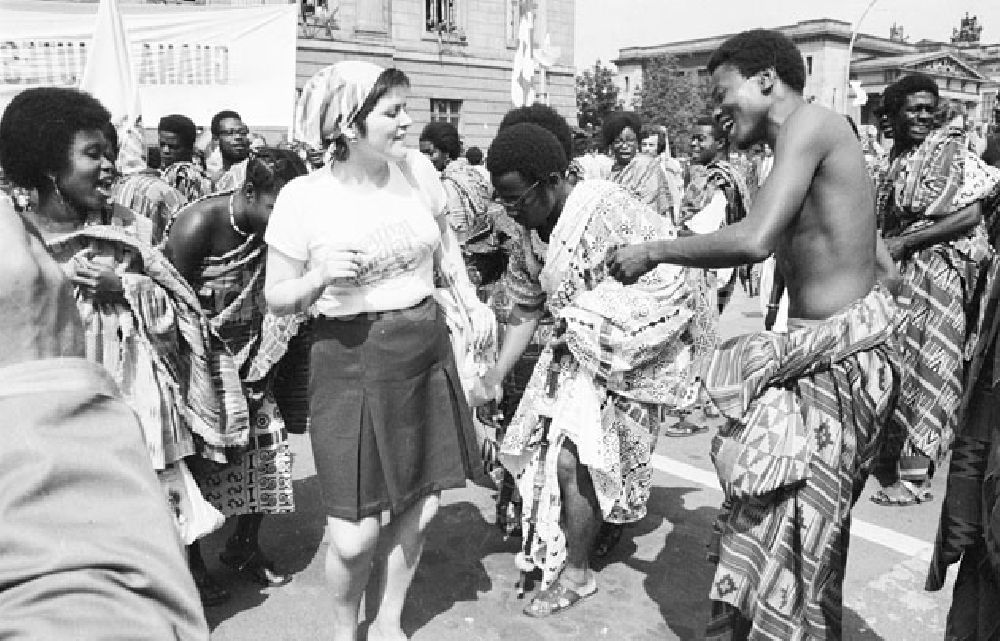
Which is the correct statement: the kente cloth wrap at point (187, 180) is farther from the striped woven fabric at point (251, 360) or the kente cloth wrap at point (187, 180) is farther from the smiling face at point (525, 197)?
the smiling face at point (525, 197)

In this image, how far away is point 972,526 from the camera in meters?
2.39

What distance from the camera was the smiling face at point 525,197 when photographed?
3.50 metres

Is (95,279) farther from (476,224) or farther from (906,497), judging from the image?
(906,497)

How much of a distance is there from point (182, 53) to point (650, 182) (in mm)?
4556

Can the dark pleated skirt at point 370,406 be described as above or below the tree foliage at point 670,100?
below

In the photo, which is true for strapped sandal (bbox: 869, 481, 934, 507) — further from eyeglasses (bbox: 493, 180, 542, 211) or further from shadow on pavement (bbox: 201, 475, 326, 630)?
shadow on pavement (bbox: 201, 475, 326, 630)

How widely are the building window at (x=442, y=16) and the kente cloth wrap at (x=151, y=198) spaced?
976 inches

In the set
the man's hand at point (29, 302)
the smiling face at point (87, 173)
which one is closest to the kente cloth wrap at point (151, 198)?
the smiling face at point (87, 173)

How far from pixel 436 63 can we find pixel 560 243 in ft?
85.6

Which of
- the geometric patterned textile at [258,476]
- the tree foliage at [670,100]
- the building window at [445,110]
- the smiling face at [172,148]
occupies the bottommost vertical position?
the geometric patterned textile at [258,476]

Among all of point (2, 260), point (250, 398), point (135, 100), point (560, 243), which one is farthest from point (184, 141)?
point (2, 260)

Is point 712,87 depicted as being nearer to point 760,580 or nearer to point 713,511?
point 760,580

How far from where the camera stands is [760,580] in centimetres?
267

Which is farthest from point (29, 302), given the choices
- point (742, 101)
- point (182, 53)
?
point (182, 53)
